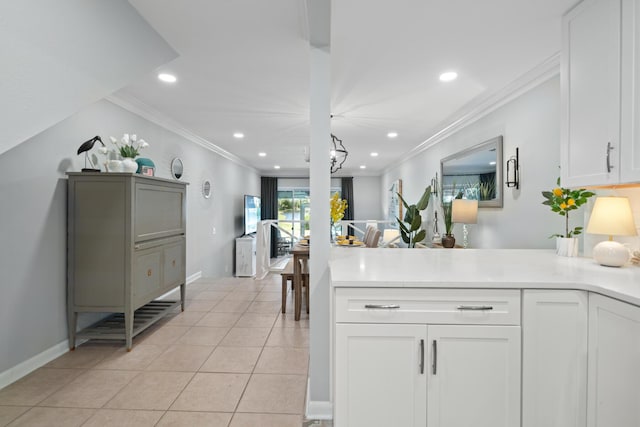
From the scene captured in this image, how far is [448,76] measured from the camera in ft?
8.90

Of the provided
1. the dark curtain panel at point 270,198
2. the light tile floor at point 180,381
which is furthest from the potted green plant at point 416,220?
the dark curtain panel at point 270,198

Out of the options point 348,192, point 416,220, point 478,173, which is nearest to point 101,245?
point 416,220

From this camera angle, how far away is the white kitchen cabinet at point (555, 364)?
1.28m

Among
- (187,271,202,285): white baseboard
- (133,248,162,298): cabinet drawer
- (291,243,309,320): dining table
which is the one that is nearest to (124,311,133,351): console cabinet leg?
(133,248,162,298): cabinet drawer

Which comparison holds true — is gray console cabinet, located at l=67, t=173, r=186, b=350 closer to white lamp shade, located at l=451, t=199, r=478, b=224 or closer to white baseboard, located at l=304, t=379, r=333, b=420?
white baseboard, located at l=304, t=379, r=333, b=420

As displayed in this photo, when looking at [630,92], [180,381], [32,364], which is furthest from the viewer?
[32,364]

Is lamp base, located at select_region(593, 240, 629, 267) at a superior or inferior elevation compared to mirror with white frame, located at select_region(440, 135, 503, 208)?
inferior

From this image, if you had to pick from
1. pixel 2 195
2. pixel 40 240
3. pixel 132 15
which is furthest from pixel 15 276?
pixel 132 15

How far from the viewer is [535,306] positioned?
1299mm

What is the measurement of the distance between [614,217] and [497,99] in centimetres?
185

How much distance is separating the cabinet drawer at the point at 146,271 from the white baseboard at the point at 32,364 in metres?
0.67

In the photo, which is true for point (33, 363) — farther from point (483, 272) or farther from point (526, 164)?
point (526, 164)

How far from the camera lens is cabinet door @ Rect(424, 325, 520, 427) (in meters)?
1.29

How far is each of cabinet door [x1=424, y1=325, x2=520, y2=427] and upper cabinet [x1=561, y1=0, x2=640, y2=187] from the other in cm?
96
